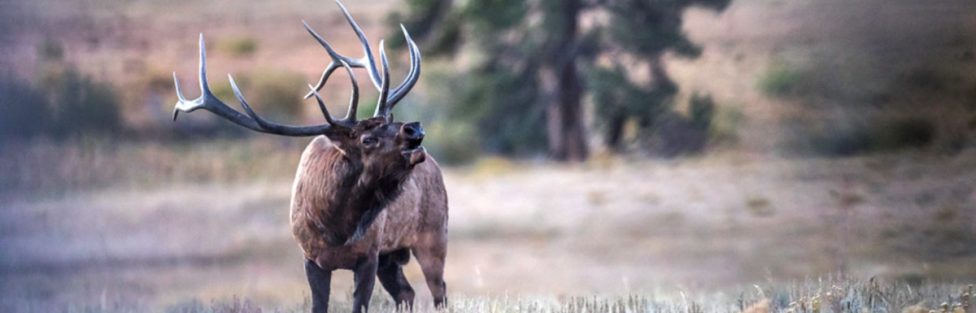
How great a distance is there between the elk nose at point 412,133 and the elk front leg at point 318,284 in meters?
1.35

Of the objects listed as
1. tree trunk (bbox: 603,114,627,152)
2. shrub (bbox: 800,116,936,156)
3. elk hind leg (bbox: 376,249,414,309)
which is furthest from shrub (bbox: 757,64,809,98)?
elk hind leg (bbox: 376,249,414,309)

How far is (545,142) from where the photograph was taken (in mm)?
38719

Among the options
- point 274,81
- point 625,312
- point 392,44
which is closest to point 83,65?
point 274,81

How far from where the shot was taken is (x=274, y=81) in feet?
130

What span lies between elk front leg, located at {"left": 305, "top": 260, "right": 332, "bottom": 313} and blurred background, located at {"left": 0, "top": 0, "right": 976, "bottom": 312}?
40.7ft

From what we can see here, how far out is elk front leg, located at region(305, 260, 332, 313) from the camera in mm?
11242

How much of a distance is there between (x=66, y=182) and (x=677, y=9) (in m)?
13.9

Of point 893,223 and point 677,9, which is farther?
point 677,9

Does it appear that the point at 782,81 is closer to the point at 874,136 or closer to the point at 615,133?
the point at 615,133

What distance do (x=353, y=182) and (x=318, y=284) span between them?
0.84m

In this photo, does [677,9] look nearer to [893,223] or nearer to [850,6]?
[850,6]

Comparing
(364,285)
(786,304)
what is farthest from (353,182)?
(786,304)

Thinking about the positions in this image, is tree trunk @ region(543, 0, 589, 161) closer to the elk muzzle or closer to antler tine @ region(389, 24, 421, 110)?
antler tine @ region(389, 24, 421, 110)

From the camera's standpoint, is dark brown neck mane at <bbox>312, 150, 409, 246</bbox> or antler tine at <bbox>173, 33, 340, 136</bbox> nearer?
antler tine at <bbox>173, 33, 340, 136</bbox>
